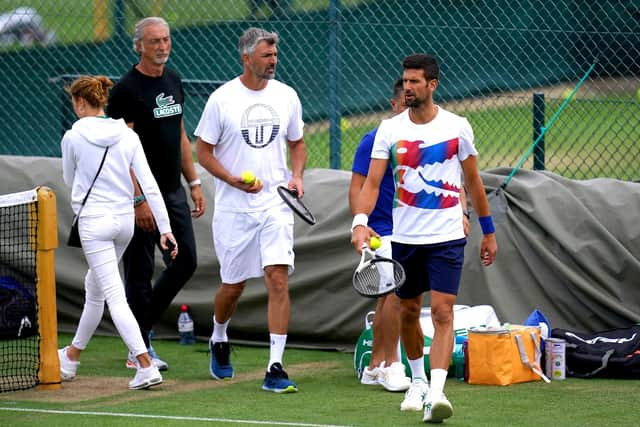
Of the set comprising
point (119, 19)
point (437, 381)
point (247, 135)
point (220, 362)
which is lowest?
point (220, 362)

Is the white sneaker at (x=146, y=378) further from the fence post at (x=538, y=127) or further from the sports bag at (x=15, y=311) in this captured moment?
the fence post at (x=538, y=127)

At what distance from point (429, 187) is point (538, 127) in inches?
124

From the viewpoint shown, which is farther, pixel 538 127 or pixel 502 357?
pixel 538 127

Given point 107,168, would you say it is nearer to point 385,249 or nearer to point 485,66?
point 385,249

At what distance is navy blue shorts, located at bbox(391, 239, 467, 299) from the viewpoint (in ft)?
20.8

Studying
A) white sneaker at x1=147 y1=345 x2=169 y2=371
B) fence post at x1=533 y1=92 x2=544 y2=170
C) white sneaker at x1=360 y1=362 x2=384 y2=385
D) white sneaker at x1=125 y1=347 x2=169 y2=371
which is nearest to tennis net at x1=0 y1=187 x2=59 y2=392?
white sneaker at x1=125 y1=347 x2=169 y2=371

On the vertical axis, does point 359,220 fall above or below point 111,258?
above

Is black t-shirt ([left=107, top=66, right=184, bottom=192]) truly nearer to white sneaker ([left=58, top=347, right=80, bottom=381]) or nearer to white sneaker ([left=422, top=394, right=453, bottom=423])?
white sneaker ([left=58, top=347, right=80, bottom=381])

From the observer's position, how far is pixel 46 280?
23.5 ft

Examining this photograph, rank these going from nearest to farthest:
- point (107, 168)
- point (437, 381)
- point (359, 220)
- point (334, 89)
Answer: point (437, 381) < point (359, 220) < point (107, 168) < point (334, 89)

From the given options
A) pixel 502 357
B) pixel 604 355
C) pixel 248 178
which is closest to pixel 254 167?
pixel 248 178

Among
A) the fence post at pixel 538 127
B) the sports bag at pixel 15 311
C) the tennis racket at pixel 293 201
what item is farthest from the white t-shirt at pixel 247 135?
the fence post at pixel 538 127

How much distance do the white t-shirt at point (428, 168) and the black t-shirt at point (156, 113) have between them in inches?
73.9

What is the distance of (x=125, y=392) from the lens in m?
7.17
